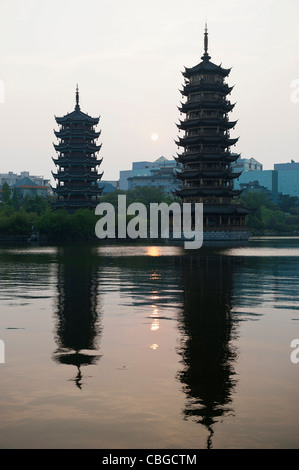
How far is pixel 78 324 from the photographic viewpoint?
13625mm

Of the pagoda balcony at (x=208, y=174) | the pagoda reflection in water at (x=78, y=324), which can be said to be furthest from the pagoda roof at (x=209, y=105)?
the pagoda reflection in water at (x=78, y=324)

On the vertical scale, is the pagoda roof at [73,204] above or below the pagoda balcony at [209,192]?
below

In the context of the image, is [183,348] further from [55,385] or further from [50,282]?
[50,282]

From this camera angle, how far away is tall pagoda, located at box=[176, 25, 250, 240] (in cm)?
8075

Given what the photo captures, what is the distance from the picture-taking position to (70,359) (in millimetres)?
9906

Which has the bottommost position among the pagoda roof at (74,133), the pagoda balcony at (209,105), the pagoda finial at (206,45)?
the pagoda roof at (74,133)

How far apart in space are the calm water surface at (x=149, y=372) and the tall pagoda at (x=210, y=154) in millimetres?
61977

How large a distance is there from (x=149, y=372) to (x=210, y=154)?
7439 centimetres

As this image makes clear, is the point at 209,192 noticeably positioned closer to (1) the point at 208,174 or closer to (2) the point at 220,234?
(1) the point at 208,174

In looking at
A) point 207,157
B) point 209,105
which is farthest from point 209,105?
point 207,157

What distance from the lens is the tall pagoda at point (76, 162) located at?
9688cm

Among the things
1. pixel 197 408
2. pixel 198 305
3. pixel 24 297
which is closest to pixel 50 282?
pixel 24 297

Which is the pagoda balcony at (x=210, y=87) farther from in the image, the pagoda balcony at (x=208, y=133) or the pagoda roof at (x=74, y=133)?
the pagoda roof at (x=74, y=133)
